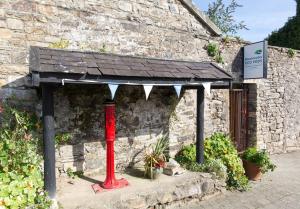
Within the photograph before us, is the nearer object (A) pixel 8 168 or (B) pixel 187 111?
(A) pixel 8 168

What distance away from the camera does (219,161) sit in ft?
20.5

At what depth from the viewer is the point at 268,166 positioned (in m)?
6.80

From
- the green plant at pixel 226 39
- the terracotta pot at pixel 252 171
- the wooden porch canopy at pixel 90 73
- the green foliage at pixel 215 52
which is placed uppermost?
the green plant at pixel 226 39

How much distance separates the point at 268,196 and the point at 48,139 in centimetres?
441

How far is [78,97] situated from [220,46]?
14.1 feet

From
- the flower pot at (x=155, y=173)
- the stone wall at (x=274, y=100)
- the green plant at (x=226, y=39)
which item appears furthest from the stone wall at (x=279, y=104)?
the flower pot at (x=155, y=173)

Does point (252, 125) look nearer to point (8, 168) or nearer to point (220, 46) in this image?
point (220, 46)

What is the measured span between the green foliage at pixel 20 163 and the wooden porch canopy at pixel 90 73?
24 cm

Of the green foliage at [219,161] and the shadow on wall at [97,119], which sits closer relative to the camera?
the shadow on wall at [97,119]

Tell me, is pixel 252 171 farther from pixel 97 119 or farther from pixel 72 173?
pixel 72 173

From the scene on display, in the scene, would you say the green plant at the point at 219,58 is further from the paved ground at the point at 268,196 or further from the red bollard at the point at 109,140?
the red bollard at the point at 109,140

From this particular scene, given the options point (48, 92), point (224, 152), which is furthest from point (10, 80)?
point (224, 152)

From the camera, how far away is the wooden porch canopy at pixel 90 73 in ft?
13.8

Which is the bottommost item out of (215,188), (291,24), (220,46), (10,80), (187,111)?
(215,188)
